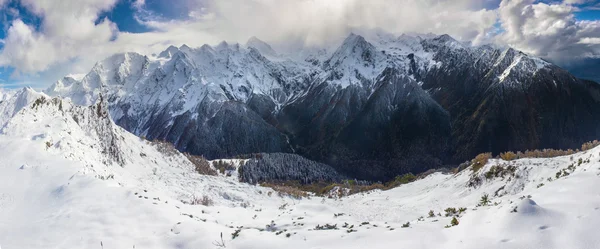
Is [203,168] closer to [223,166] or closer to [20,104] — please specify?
[223,166]

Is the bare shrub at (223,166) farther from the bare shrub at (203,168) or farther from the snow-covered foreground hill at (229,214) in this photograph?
the snow-covered foreground hill at (229,214)

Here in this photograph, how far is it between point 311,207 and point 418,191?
23.3 metres

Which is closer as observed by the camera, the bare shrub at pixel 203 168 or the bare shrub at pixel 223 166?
the bare shrub at pixel 203 168

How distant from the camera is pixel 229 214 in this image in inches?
1093

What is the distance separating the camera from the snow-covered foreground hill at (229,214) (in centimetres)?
1245

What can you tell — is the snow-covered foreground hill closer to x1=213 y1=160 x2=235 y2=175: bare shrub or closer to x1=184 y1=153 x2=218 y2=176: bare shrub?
x1=184 y1=153 x2=218 y2=176: bare shrub

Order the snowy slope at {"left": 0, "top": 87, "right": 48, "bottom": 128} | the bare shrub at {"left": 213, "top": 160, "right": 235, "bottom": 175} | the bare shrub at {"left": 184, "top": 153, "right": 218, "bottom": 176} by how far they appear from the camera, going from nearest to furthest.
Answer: the snowy slope at {"left": 0, "top": 87, "right": 48, "bottom": 128}, the bare shrub at {"left": 184, "top": 153, "right": 218, "bottom": 176}, the bare shrub at {"left": 213, "top": 160, "right": 235, "bottom": 175}

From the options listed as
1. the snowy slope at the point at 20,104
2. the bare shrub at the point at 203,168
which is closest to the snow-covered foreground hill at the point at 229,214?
the snowy slope at the point at 20,104

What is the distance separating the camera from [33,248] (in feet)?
52.4

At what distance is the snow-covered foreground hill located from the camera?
40.9ft

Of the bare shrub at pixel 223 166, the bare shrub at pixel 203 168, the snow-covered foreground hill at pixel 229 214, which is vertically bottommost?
the snow-covered foreground hill at pixel 229 214

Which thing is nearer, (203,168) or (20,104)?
(20,104)

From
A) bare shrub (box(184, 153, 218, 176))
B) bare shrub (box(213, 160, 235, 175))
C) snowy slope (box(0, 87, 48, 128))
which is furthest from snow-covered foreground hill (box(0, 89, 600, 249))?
bare shrub (box(213, 160, 235, 175))

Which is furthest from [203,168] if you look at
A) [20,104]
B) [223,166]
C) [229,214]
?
[229,214]
